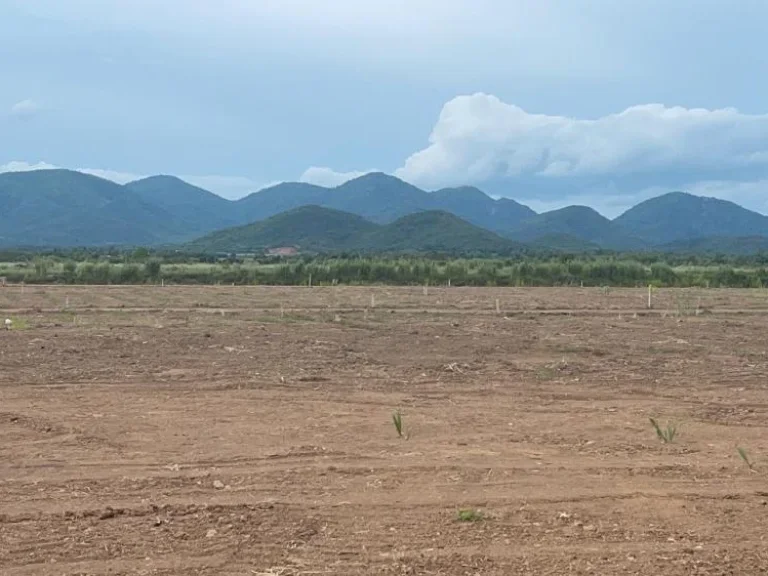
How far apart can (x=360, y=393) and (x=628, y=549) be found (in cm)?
628

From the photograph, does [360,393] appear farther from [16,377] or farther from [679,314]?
[679,314]

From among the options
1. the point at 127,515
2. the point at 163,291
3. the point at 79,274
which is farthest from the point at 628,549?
the point at 79,274

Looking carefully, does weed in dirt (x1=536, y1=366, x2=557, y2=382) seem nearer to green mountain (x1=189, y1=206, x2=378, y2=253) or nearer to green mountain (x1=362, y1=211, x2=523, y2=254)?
green mountain (x1=362, y1=211, x2=523, y2=254)

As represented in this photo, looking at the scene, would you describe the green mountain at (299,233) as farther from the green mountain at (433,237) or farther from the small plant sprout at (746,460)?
the small plant sprout at (746,460)

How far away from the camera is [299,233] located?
495ft

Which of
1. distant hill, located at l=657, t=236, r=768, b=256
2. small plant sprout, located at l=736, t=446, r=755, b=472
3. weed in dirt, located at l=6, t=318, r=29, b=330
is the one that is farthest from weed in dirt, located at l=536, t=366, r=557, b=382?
distant hill, located at l=657, t=236, r=768, b=256

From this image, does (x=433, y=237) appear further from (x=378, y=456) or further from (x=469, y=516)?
(x=469, y=516)

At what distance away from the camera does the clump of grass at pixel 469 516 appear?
6246 millimetres

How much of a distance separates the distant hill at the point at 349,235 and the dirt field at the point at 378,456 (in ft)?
389

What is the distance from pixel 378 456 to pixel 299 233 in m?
144

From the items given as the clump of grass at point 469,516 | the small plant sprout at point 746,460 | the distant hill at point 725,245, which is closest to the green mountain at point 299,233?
the distant hill at point 725,245

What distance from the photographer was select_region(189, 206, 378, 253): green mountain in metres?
144

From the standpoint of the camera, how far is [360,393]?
38.7ft

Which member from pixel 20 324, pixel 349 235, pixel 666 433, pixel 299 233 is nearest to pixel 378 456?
pixel 666 433
